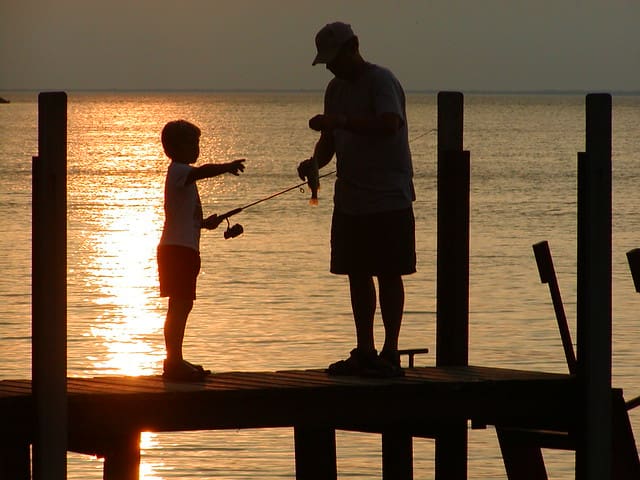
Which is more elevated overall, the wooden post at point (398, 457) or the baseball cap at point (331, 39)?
the baseball cap at point (331, 39)

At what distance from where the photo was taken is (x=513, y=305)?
23.1 m

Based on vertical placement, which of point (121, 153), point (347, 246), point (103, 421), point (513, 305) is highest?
point (121, 153)

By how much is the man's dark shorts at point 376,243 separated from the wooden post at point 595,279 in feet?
3.05

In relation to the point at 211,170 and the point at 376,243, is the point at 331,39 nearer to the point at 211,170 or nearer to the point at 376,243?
the point at 211,170

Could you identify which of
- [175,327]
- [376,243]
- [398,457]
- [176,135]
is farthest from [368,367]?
[176,135]

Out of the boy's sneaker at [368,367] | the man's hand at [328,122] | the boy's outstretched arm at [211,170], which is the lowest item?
the boy's sneaker at [368,367]

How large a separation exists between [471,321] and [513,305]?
6.49 feet

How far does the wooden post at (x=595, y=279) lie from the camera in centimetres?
902

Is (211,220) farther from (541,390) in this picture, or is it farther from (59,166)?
(541,390)

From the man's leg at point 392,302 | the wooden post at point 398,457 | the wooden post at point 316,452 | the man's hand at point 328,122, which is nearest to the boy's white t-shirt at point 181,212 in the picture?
the man's hand at point 328,122

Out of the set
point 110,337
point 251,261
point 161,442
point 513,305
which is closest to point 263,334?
point 110,337

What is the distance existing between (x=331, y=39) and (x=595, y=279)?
6.15ft

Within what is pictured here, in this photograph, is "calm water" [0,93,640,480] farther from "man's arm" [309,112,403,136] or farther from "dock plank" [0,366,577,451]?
"man's arm" [309,112,403,136]

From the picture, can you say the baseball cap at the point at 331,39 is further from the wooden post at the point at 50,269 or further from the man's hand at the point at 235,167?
the wooden post at the point at 50,269
